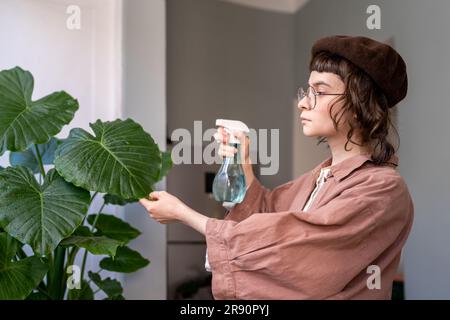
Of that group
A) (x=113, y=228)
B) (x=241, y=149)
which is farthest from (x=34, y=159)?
(x=241, y=149)

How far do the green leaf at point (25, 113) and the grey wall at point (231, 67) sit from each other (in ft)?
4.57

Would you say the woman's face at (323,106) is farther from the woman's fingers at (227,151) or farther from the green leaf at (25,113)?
the green leaf at (25,113)

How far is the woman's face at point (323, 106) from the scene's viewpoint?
112 centimetres

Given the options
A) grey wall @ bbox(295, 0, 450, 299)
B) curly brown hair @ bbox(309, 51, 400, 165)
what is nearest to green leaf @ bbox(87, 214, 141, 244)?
grey wall @ bbox(295, 0, 450, 299)

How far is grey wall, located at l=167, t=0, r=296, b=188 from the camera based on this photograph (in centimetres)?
345

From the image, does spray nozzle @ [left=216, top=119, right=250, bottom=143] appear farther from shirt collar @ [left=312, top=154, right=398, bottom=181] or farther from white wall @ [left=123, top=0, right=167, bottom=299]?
white wall @ [left=123, top=0, right=167, bottom=299]

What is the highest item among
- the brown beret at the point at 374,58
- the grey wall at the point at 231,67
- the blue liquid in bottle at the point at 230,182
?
the grey wall at the point at 231,67

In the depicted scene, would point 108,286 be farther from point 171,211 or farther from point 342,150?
point 342,150

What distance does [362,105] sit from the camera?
112 centimetres

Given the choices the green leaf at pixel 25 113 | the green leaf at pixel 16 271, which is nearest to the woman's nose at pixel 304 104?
the green leaf at pixel 25 113

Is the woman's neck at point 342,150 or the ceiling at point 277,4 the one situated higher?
the ceiling at point 277,4

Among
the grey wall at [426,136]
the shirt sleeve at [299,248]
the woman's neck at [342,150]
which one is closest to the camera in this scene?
the shirt sleeve at [299,248]

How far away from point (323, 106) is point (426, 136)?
Answer: 1514mm
